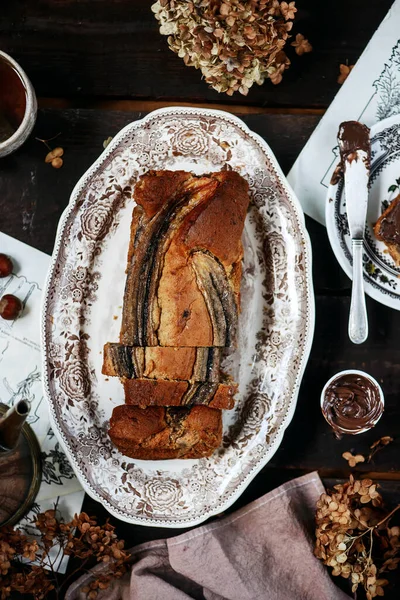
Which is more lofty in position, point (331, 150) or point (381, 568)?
point (331, 150)

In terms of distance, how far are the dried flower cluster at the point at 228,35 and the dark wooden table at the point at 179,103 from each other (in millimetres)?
145

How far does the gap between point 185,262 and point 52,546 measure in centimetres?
92

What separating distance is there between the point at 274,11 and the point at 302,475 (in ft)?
4.24

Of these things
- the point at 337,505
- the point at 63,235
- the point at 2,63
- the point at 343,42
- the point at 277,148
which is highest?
the point at 343,42

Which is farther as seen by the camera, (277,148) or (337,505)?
(277,148)

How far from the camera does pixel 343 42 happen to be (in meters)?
1.97

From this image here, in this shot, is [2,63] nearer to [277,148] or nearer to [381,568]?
[277,148]

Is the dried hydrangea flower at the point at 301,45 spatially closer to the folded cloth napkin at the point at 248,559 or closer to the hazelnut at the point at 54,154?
the hazelnut at the point at 54,154

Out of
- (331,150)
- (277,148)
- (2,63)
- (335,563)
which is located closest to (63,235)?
(2,63)

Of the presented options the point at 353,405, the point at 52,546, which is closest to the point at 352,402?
the point at 353,405

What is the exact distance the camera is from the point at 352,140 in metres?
1.81

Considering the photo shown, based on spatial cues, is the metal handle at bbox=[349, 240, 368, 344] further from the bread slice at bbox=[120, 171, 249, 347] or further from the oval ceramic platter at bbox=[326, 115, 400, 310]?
the bread slice at bbox=[120, 171, 249, 347]

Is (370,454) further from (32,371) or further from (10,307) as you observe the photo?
(10,307)

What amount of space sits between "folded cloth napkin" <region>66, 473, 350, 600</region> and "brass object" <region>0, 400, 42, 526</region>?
276 millimetres
